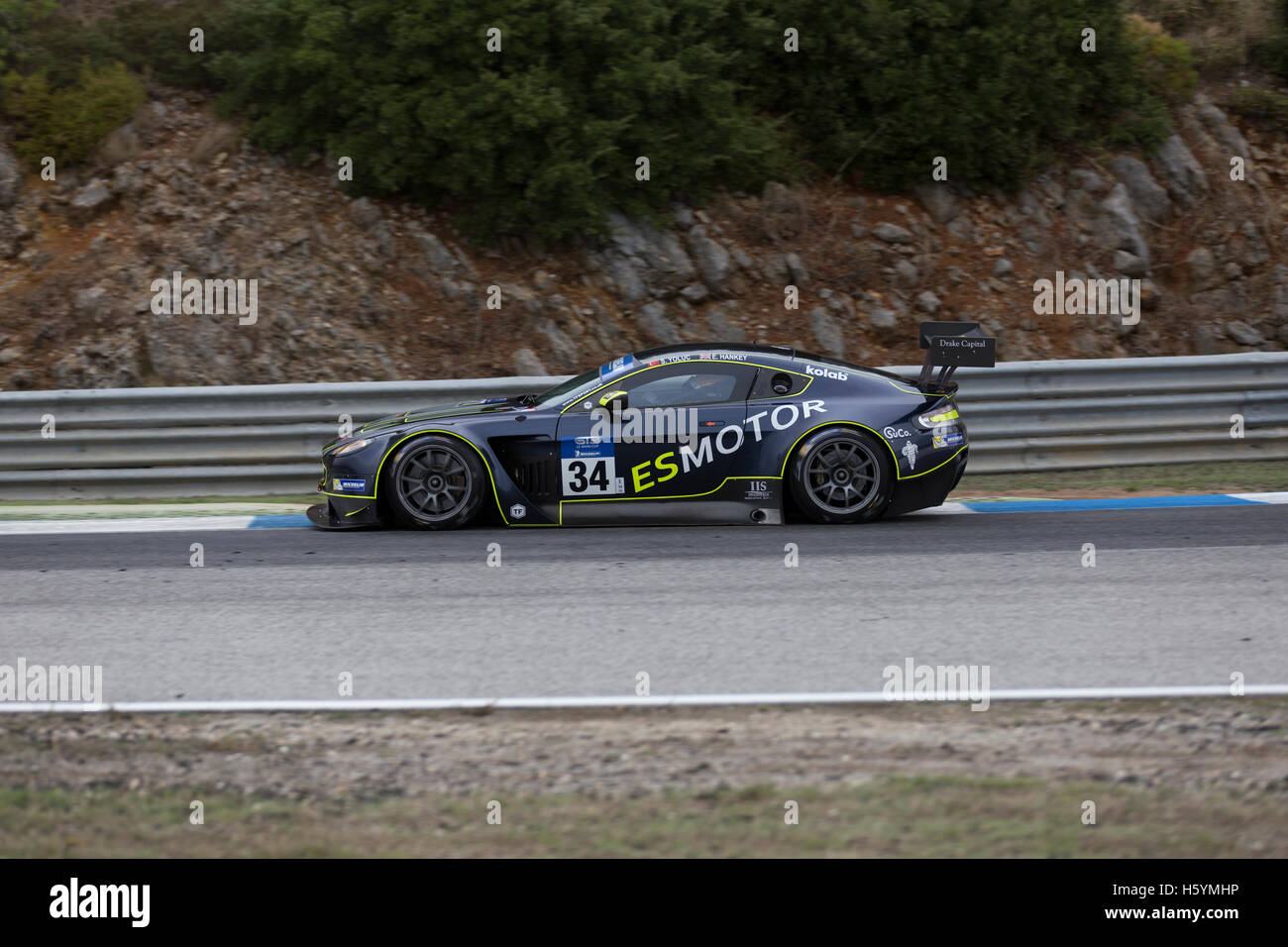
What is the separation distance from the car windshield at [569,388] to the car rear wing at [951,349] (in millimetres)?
2365

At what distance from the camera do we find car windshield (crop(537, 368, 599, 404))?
393 inches

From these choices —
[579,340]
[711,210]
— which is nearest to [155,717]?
[579,340]

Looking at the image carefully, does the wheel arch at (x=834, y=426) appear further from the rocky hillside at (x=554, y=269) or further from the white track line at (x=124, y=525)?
the rocky hillside at (x=554, y=269)

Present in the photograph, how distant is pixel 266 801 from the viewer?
4.66 metres

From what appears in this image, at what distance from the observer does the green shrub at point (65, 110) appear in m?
15.9

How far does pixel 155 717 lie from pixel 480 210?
424 inches

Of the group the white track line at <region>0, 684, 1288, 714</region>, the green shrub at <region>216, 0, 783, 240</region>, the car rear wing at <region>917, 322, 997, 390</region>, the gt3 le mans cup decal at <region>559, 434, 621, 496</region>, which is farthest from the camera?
the green shrub at <region>216, 0, 783, 240</region>

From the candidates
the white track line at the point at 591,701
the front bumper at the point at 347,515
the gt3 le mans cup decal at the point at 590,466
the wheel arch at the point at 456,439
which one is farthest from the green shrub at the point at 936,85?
the white track line at the point at 591,701

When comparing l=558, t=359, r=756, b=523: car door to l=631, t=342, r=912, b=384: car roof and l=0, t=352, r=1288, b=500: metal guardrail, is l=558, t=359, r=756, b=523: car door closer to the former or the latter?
l=631, t=342, r=912, b=384: car roof

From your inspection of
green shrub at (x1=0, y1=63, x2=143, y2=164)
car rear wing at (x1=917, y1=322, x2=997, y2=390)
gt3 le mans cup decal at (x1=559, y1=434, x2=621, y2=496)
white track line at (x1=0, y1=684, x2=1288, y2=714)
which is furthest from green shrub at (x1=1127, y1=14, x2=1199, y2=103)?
white track line at (x1=0, y1=684, x2=1288, y2=714)

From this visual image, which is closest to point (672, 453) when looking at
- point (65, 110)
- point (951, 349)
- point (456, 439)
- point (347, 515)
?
point (456, 439)

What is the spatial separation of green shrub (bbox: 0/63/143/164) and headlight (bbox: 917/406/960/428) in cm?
1078

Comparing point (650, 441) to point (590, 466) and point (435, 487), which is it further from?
point (435, 487)

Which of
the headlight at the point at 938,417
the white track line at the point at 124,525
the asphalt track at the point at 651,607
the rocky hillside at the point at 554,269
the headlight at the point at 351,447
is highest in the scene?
the rocky hillside at the point at 554,269
